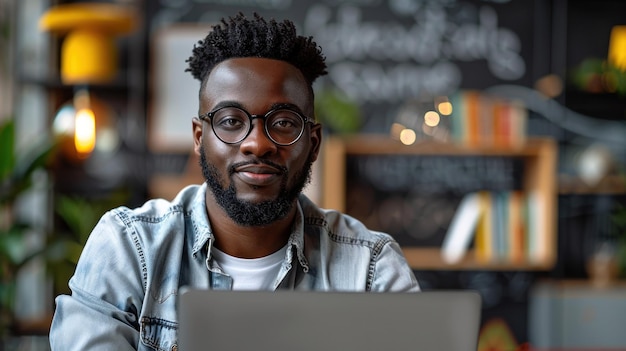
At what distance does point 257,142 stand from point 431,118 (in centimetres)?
261

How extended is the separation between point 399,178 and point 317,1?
898 mm

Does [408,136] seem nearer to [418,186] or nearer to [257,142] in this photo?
[418,186]

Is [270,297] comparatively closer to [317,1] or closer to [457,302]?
[457,302]

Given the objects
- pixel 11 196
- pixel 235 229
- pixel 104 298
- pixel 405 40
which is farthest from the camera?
pixel 405 40

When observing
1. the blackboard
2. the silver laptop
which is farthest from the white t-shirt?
the blackboard

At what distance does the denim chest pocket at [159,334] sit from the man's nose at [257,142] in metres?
0.30

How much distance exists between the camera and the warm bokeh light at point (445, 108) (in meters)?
3.93

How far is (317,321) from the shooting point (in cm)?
103

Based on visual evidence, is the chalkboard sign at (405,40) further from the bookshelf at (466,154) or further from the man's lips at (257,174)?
the man's lips at (257,174)

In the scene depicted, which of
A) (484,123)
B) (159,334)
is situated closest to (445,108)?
(484,123)

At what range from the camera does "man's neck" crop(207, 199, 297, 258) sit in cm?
151

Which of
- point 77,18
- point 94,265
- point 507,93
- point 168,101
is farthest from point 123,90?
point 94,265

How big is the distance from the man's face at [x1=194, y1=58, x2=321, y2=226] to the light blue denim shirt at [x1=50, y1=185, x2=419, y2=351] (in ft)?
0.28

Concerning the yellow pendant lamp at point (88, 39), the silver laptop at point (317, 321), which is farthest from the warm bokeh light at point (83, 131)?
the silver laptop at point (317, 321)
